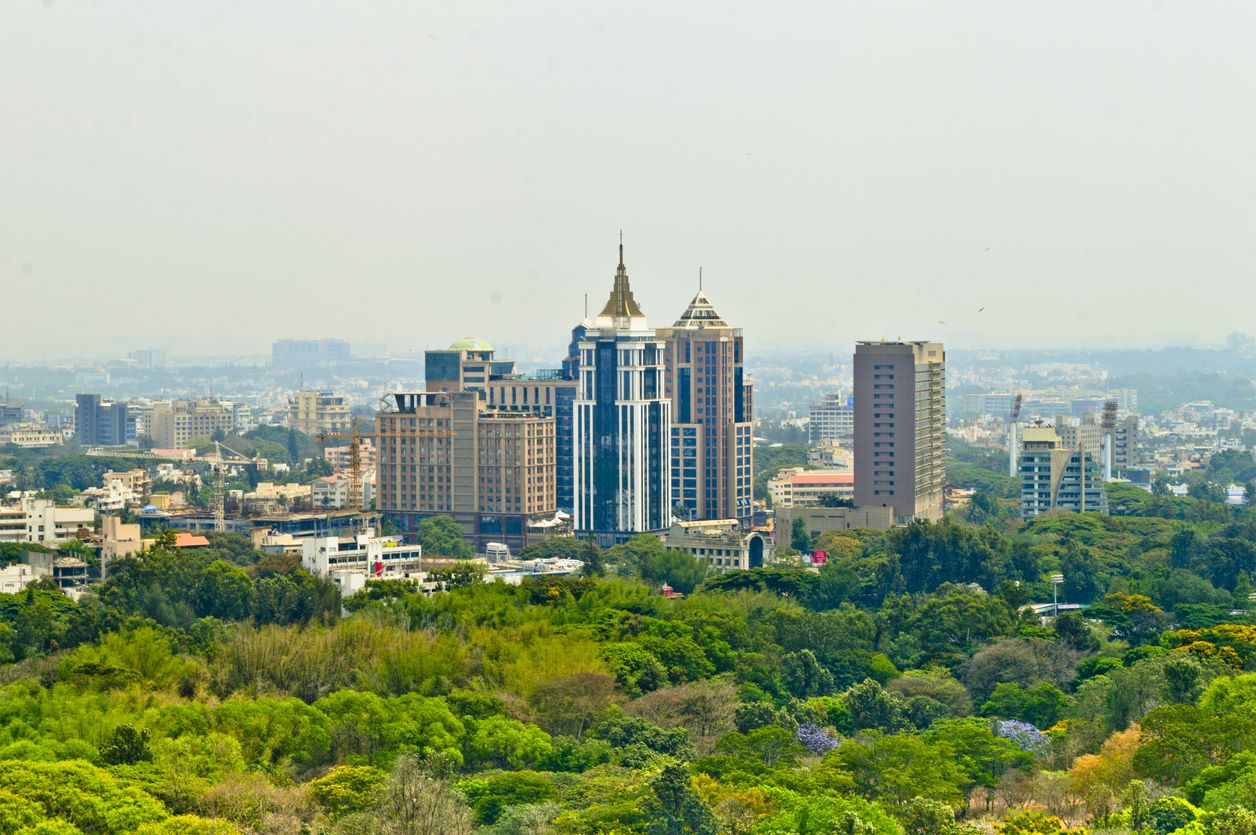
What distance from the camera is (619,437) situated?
6662cm

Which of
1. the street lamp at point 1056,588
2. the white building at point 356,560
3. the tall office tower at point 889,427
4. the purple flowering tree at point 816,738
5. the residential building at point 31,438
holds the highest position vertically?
the tall office tower at point 889,427

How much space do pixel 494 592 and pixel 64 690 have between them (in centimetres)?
1230

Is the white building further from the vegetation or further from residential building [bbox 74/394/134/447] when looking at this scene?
residential building [bbox 74/394/134/447]

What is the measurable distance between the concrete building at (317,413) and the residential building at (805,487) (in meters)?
43.9

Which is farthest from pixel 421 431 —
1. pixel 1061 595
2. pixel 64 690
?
pixel 64 690

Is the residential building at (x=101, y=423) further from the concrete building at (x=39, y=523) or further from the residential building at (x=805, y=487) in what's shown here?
the concrete building at (x=39, y=523)

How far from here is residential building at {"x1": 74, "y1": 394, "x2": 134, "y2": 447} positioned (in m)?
124

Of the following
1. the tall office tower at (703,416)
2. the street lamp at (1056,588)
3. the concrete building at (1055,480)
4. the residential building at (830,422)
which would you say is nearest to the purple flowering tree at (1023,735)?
the street lamp at (1056,588)

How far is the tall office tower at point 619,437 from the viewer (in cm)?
6638

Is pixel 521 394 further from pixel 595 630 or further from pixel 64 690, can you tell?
pixel 64 690

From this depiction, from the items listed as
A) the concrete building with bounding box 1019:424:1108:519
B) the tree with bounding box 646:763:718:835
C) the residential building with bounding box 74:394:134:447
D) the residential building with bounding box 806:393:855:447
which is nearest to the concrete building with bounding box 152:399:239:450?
the residential building with bounding box 74:394:134:447

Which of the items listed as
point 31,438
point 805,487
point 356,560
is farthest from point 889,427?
point 31,438

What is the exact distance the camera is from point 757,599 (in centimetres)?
4578

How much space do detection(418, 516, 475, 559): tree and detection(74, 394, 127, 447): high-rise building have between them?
194 feet
